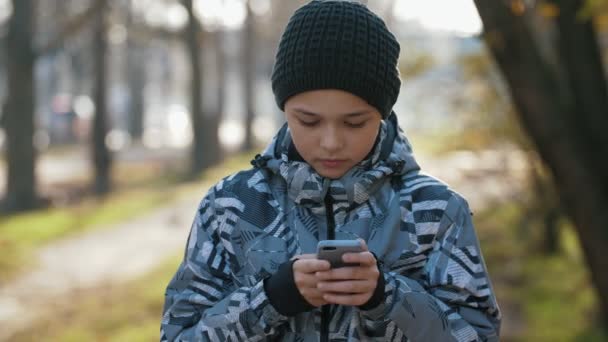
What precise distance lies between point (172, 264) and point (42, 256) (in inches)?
68.7

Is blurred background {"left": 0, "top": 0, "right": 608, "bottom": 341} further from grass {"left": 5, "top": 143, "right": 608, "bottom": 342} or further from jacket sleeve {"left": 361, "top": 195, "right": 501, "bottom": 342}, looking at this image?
jacket sleeve {"left": 361, "top": 195, "right": 501, "bottom": 342}

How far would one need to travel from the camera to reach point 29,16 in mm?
12805

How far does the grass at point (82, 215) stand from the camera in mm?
9617


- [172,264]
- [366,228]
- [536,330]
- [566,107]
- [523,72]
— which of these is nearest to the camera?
[366,228]

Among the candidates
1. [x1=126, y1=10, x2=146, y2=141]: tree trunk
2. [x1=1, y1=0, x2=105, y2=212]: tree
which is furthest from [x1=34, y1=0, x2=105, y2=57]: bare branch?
[x1=126, y1=10, x2=146, y2=141]: tree trunk

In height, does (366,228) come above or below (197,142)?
above

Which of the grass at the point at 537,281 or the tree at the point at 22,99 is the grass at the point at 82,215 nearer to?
the tree at the point at 22,99

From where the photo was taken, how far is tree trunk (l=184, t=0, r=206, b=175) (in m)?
17.4

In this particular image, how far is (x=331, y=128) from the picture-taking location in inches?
77.4

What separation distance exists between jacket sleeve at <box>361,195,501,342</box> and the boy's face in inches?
10.2

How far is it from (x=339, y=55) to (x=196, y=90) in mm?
16064

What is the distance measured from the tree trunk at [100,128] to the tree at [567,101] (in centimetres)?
1088

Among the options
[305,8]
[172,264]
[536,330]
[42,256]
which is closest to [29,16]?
[42,256]

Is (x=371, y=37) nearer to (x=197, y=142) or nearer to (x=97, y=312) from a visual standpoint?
(x=97, y=312)
